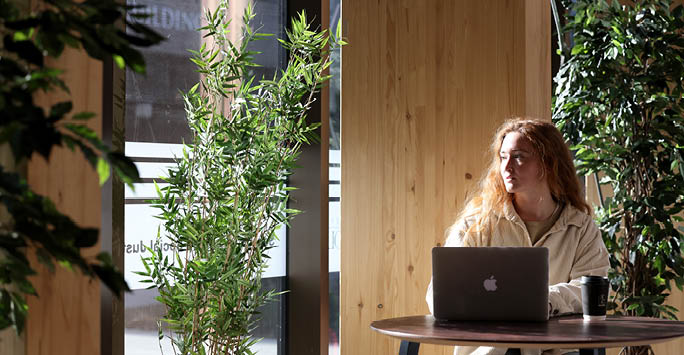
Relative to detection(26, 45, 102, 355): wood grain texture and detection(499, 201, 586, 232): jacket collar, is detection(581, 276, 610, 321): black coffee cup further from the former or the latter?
detection(26, 45, 102, 355): wood grain texture

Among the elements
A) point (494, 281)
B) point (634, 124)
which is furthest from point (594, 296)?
point (634, 124)

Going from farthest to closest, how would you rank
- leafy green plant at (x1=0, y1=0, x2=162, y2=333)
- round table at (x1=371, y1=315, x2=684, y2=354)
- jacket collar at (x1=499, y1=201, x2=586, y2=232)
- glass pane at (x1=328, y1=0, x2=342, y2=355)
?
1. glass pane at (x1=328, y1=0, x2=342, y2=355)
2. jacket collar at (x1=499, y1=201, x2=586, y2=232)
3. round table at (x1=371, y1=315, x2=684, y2=354)
4. leafy green plant at (x1=0, y1=0, x2=162, y2=333)

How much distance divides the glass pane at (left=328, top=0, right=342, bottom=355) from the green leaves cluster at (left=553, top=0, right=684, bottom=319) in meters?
1.12

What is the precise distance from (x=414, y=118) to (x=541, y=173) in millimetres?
670

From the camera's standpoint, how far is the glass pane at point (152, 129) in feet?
9.48

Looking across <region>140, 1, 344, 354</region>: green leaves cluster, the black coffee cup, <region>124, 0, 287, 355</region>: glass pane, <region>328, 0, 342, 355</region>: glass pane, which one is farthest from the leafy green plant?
<region>328, 0, 342, 355</region>: glass pane

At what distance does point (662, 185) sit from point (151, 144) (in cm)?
235

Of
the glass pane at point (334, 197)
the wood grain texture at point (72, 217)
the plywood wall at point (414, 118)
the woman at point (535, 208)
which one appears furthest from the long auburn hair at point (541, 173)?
the wood grain texture at point (72, 217)

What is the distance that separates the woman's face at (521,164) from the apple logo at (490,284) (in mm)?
811

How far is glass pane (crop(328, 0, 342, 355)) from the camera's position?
13.3 feet

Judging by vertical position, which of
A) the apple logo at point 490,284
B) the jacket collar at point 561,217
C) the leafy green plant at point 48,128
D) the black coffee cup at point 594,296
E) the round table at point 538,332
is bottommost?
the round table at point 538,332

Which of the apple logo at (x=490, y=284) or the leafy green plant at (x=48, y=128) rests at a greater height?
the leafy green plant at (x=48, y=128)

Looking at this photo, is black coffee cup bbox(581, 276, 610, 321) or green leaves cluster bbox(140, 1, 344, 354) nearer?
black coffee cup bbox(581, 276, 610, 321)

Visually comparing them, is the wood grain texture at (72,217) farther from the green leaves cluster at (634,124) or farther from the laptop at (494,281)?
the green leaves cluster at (634,124)
